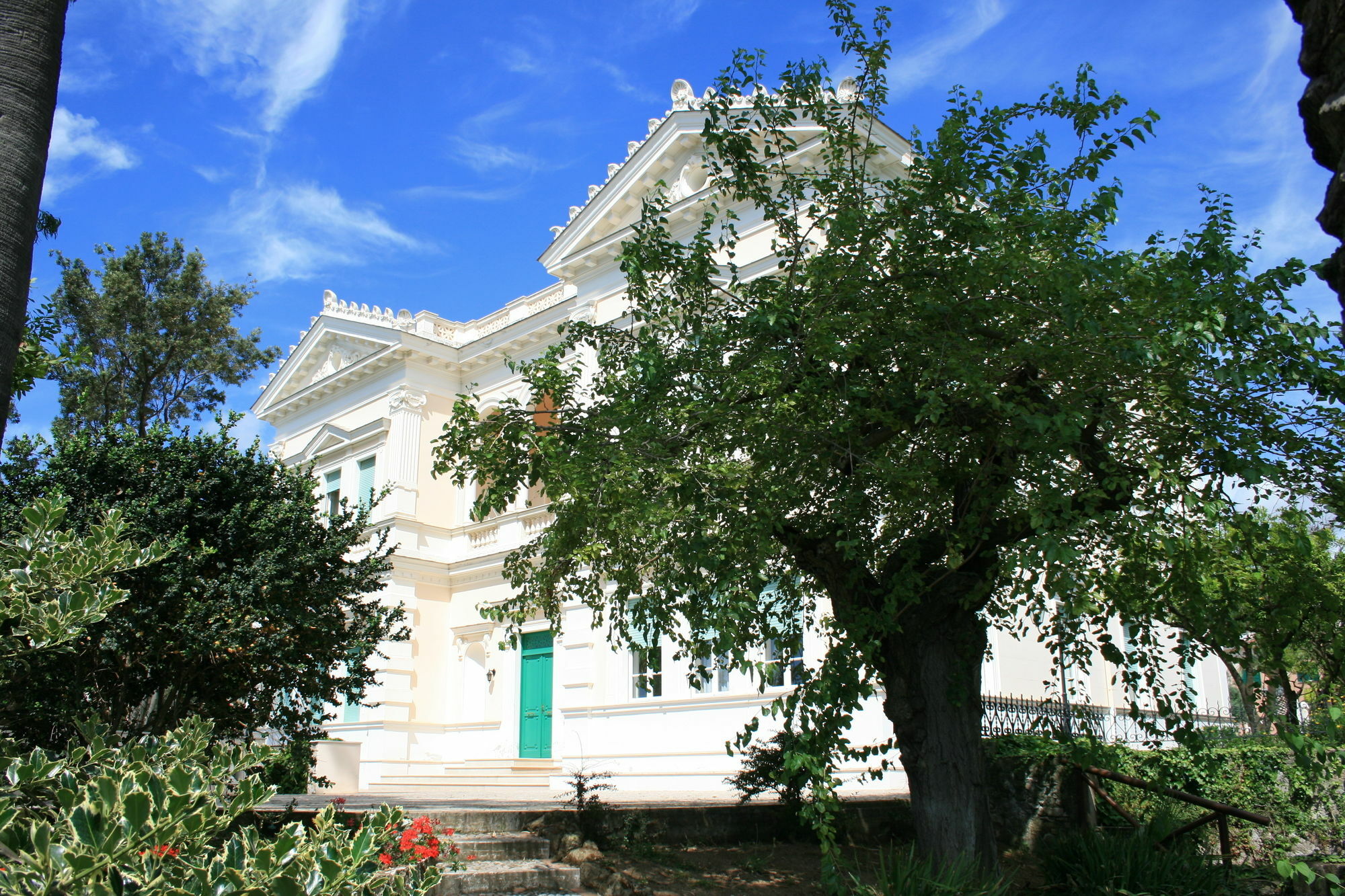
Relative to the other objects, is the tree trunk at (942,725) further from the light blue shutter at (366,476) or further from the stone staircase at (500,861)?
the light blue shutter at (366,476)

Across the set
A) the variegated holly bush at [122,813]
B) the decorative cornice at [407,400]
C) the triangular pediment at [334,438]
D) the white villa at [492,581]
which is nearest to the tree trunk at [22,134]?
the variegated holly bush at [122,813]

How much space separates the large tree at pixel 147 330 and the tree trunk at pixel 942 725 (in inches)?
822

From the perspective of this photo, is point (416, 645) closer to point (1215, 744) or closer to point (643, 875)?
point (643, 875)

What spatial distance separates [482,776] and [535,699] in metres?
1.94

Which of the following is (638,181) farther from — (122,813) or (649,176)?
(122,813)

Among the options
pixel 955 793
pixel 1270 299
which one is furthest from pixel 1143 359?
pixel 955 793

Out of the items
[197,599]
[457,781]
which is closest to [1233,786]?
[197,599]

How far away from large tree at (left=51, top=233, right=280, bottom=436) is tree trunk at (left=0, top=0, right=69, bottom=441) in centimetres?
2078

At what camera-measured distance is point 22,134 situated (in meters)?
4.31

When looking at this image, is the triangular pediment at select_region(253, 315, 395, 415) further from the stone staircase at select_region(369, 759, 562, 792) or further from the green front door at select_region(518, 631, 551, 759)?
the stone staircase at select_region(369, 759, 562, 792)

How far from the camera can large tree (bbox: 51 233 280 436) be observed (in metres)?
23.5

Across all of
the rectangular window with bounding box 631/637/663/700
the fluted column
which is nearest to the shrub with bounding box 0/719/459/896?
the rectangular window with bounding box 631/637/663/700

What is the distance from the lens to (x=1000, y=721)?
1163cm

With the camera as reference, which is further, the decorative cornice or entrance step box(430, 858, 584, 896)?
the decorative cornice
